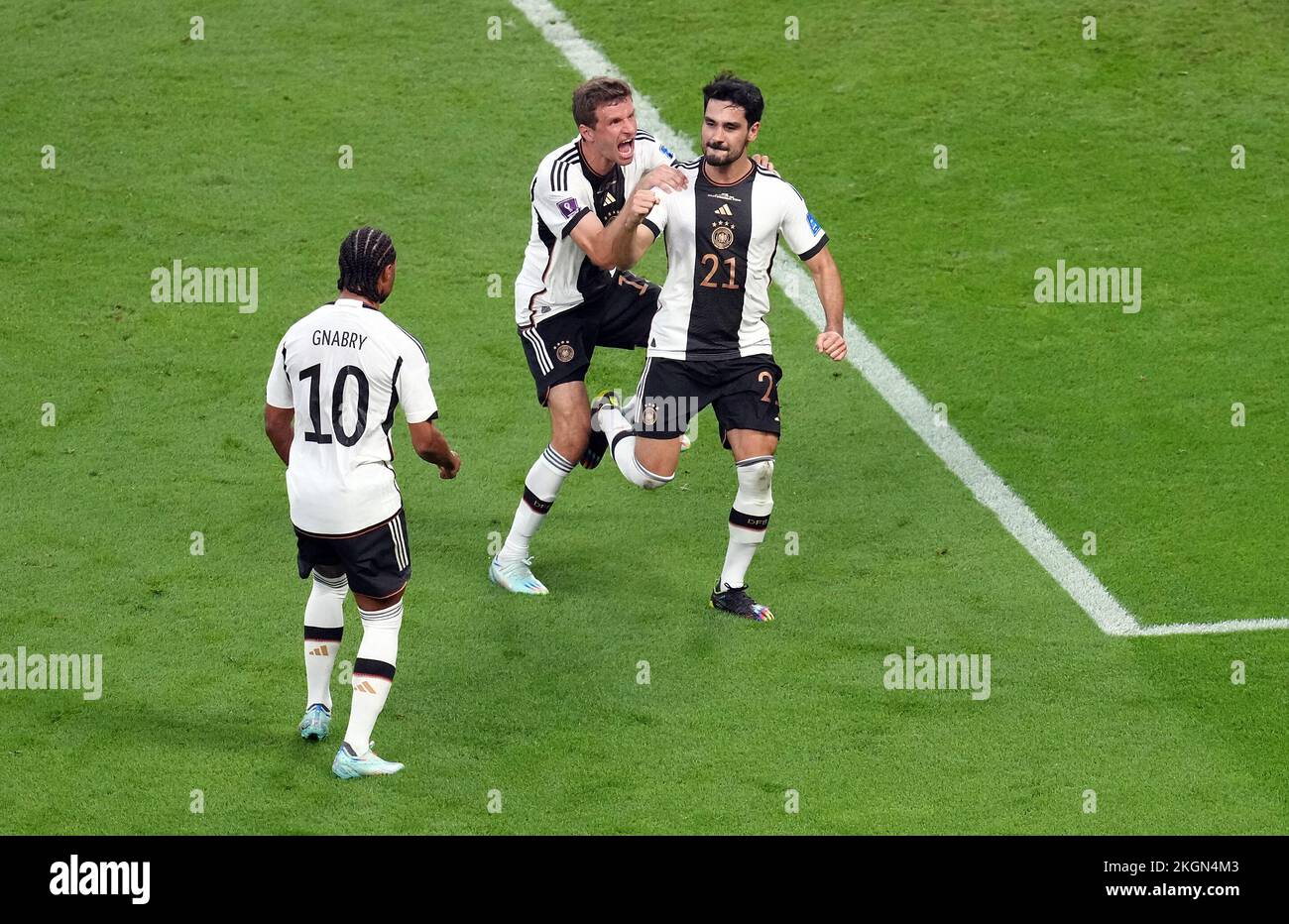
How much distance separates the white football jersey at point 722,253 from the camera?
28.1 feet

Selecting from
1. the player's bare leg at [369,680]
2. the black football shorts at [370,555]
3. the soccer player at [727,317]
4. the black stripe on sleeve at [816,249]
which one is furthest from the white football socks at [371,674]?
the black stripe on sleeve at [816,249]

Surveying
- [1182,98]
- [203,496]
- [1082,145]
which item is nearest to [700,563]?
[203,496]

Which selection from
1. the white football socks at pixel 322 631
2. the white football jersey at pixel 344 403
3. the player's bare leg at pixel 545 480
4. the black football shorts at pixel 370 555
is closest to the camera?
the white football jersey at pixel 344 403

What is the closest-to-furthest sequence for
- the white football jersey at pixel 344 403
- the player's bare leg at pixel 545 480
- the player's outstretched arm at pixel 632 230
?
1. the white football jersey at pixel 344 403
2. the player's outstretched arm at pixel 632 230
3. the player's bare leg at pixel 545 480

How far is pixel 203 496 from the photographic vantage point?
9922 millimetres

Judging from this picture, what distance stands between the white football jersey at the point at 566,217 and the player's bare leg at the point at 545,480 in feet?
1.48

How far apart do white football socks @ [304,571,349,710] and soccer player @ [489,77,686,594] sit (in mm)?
1612

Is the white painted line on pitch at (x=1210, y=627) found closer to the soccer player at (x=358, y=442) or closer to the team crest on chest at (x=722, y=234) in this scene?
the team crest on chest at (x=722, y=234)

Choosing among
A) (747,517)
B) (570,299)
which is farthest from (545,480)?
(747,517)

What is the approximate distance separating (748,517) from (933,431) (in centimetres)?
235

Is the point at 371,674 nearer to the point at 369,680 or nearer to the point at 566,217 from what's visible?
the point at 369,680

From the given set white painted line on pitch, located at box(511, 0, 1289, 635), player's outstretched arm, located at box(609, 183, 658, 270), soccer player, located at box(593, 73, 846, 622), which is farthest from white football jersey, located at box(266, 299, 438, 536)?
white painted line on pitch, located at box(511, 0, 1289, 635)

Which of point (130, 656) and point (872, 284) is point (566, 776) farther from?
point (872, 284)

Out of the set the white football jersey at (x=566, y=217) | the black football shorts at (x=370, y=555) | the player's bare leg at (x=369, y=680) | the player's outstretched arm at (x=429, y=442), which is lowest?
the player's bare leg at (x=369, y=680)
